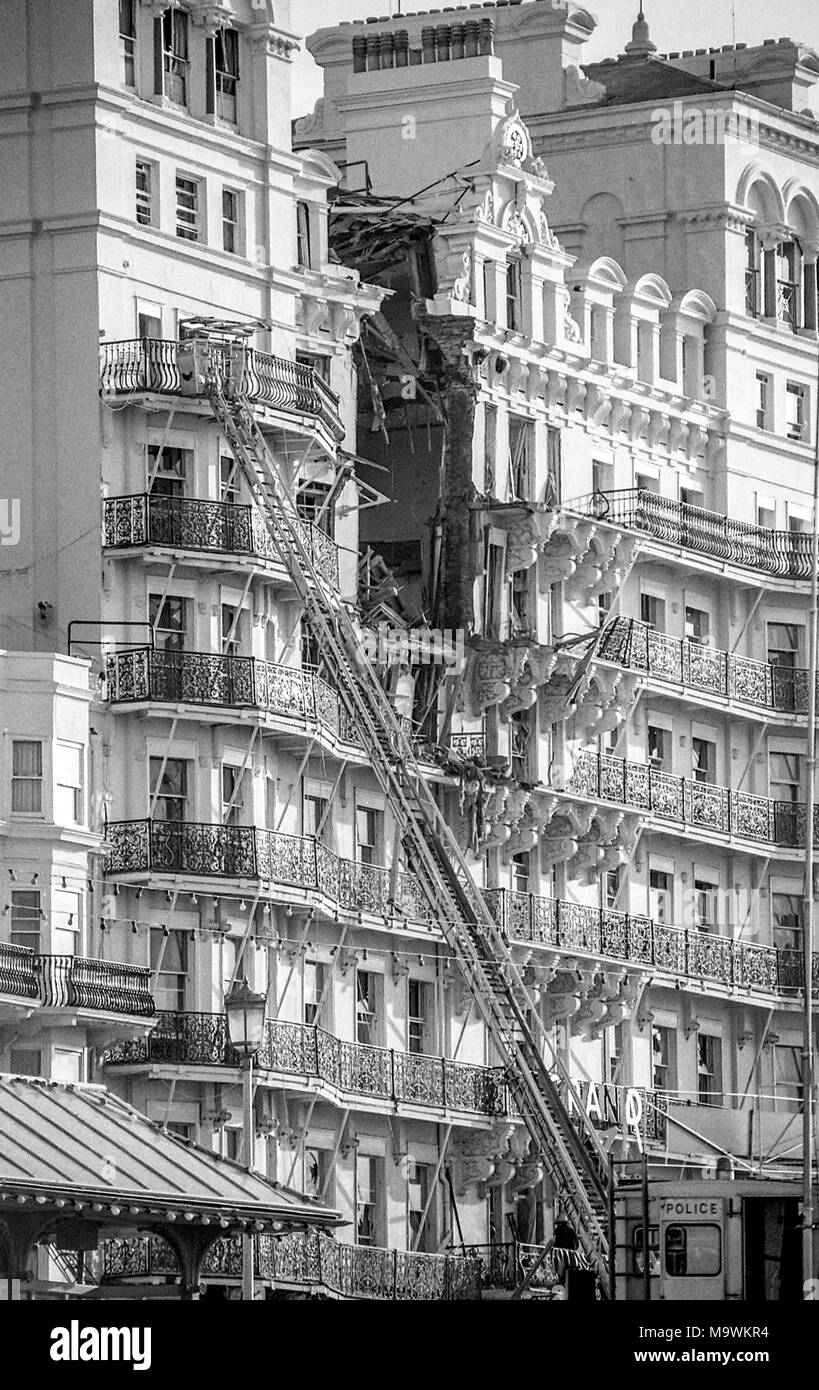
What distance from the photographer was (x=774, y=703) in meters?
106

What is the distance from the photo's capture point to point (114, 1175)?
69.8 metres

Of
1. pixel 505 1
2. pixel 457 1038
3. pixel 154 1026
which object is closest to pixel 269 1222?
pixel 154 1026

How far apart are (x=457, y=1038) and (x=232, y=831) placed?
397 inches

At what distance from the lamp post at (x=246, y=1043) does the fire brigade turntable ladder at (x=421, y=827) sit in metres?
4.89

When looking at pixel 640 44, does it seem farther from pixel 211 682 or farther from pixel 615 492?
pixel 211 682

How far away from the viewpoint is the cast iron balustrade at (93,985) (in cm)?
8136

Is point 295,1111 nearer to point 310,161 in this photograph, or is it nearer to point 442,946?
point 442,946

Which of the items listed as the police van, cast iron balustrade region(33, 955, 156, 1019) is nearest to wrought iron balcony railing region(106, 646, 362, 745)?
cast iron balustrade region(33, 955, 156, 1019)

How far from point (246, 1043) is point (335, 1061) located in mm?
11719

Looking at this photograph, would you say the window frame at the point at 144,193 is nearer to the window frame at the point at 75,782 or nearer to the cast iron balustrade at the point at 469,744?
the window frame at the point at 75,782

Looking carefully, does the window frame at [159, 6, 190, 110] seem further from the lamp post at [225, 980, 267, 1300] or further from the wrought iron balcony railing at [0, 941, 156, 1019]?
the wrought iron balcony railing at [0, 941, 156, 1019]

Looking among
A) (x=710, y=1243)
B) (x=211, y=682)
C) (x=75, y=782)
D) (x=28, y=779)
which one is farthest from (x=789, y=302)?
(x=710, y=1243)

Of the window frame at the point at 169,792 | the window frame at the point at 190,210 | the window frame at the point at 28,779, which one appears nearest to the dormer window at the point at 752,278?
the window frame at the point at 190,210

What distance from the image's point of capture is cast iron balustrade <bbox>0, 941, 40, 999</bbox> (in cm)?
8006
